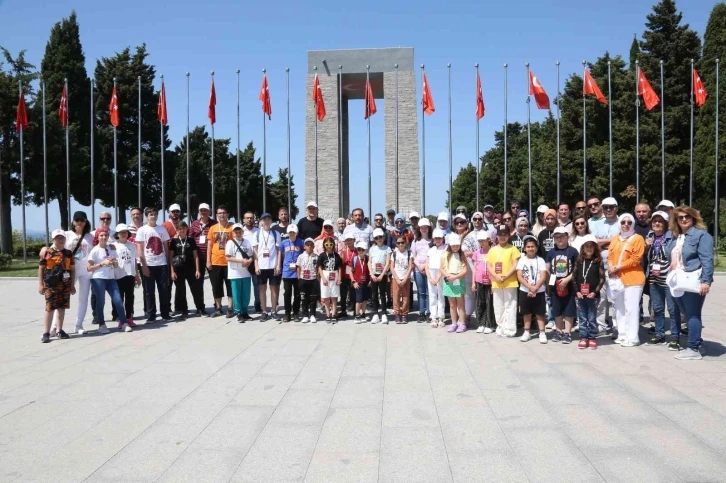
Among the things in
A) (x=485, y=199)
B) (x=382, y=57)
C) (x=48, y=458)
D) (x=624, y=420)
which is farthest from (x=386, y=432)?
(x=485, y=199)

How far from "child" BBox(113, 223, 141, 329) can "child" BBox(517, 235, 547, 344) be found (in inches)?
219

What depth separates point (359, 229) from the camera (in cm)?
937

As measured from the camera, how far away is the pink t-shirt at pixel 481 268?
7973 millimetres

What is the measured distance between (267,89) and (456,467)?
60.2 ft

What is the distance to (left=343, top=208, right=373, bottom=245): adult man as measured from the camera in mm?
9281

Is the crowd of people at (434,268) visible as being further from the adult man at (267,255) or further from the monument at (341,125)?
the monument at (341,125)

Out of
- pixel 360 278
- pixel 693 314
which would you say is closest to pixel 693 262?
pixel 693 314

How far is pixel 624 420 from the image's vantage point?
422 centimetres

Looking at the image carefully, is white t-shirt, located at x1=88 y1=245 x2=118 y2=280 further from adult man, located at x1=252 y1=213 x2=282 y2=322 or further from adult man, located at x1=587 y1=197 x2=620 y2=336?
adult man, located at x1=587 y1=197 x2=620 y2=336

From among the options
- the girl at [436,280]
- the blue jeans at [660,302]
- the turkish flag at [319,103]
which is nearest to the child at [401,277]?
the girl at [436,280]

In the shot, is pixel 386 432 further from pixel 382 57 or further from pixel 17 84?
pixel 17 84

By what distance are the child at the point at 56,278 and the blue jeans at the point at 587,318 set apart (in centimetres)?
651

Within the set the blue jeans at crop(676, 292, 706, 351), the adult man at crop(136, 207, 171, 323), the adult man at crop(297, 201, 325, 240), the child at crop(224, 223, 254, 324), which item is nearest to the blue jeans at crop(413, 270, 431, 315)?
the adult man at crop(297, 201, 325, 240)

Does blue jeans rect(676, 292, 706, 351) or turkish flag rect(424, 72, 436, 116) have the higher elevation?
turkish flag rect(424, 72, 436, 116)
